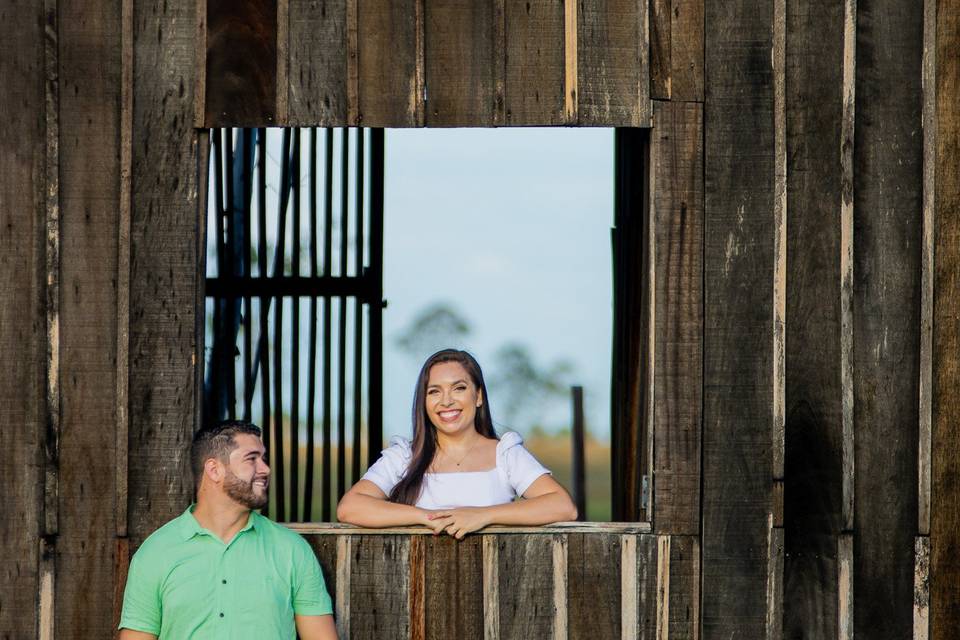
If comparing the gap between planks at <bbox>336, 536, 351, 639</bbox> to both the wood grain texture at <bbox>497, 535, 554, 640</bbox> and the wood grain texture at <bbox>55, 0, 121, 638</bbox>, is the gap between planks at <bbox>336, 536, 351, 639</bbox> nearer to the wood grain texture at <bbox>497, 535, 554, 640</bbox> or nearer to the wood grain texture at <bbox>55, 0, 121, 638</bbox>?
the wood grain texture at <bbox>497, 535, 554, 640</bbox>

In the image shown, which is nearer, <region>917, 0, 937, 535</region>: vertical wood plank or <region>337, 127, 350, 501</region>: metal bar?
<region>917, 0, 937, 535</region>: vertical wood plank

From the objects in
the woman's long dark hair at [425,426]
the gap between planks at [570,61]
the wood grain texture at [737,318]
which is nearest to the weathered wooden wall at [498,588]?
the wood grain texture at [737,318]

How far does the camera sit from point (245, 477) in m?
4.47

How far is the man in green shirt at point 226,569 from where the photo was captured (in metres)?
4.36

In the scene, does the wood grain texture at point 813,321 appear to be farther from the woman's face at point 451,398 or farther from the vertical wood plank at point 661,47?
the woman's face at point 451,398

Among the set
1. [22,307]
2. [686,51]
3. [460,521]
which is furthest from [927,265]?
[22,307]

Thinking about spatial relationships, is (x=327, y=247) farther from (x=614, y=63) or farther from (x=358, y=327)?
(x=614, y=63)

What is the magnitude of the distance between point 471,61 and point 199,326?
128 centimetres

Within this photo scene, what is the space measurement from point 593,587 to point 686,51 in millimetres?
1818

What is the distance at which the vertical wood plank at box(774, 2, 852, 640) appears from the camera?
15.7 ft

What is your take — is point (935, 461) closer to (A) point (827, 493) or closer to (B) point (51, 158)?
(A) point (827, 493)

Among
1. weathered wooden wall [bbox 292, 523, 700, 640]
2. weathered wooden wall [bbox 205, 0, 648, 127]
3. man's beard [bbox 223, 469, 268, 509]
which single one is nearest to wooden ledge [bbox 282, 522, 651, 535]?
weathered wooden wall [bbox 292, 523, 700, 640]

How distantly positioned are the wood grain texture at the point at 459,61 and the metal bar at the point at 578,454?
531cm

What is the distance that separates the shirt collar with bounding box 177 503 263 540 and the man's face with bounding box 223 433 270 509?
47 millimetres
